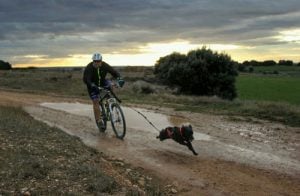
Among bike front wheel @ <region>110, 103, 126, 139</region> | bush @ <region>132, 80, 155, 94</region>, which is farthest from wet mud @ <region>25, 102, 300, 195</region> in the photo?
bush @ <region>132, 80, 155, 94</region>

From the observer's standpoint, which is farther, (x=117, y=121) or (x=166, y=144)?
(x=117, y=121)

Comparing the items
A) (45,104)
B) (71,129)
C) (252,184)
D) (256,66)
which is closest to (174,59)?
(45,104)

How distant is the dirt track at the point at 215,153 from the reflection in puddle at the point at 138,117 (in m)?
0.05

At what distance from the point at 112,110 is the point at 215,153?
3.21 meters

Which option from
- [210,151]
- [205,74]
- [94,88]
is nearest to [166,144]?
[210,151]

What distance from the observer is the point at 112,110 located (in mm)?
13477

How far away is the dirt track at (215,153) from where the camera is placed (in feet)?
29.4

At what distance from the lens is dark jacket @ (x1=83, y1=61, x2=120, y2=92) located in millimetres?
13453

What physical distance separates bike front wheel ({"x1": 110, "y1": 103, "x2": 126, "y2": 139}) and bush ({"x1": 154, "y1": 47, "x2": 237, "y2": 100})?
22.7 metres

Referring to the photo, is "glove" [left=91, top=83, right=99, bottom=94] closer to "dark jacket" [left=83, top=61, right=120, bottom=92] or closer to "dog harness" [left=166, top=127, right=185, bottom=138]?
"dark jacket" [left=83, top=61, right=120, bottom=92]

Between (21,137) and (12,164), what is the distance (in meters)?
2.59

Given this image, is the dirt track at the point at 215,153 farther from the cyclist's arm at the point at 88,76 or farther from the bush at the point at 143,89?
the bush at the point at 143,89

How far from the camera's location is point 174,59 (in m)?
39.8

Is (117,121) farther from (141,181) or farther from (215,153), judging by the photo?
(141,181)
